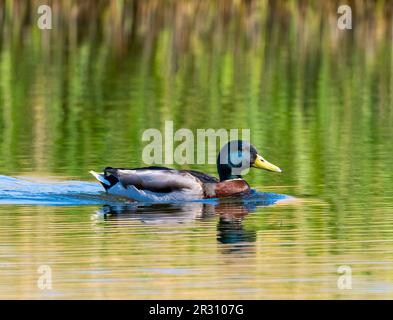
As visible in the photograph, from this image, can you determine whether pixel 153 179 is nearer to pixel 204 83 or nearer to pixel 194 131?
pixel 194 131

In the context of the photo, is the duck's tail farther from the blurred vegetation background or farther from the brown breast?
the brown breast

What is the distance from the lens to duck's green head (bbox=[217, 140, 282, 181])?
13.8 meters

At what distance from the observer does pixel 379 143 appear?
15.5 meters

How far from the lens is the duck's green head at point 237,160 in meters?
13.8

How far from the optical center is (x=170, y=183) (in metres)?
13.4

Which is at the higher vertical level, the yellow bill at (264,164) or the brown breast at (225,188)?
the yellow bill at (264,164)

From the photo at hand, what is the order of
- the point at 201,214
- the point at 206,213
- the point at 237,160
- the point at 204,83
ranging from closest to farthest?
the point at 201,214, the point at 206,213, the point at 237,160, the point at 204,83

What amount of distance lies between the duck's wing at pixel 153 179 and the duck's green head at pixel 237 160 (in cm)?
59

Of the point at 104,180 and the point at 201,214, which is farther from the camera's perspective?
the point at 104,180

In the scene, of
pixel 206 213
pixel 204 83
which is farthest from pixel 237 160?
pixel 204 83

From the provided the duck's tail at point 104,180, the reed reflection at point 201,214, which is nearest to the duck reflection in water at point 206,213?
the reed reflection at point 201,214

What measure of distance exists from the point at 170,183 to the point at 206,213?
717 mm

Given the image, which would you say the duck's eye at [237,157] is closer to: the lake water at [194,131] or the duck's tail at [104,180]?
the lake water at [194,131]

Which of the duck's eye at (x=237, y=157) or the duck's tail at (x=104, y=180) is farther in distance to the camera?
the duck's eye at (x=237, y=157)
